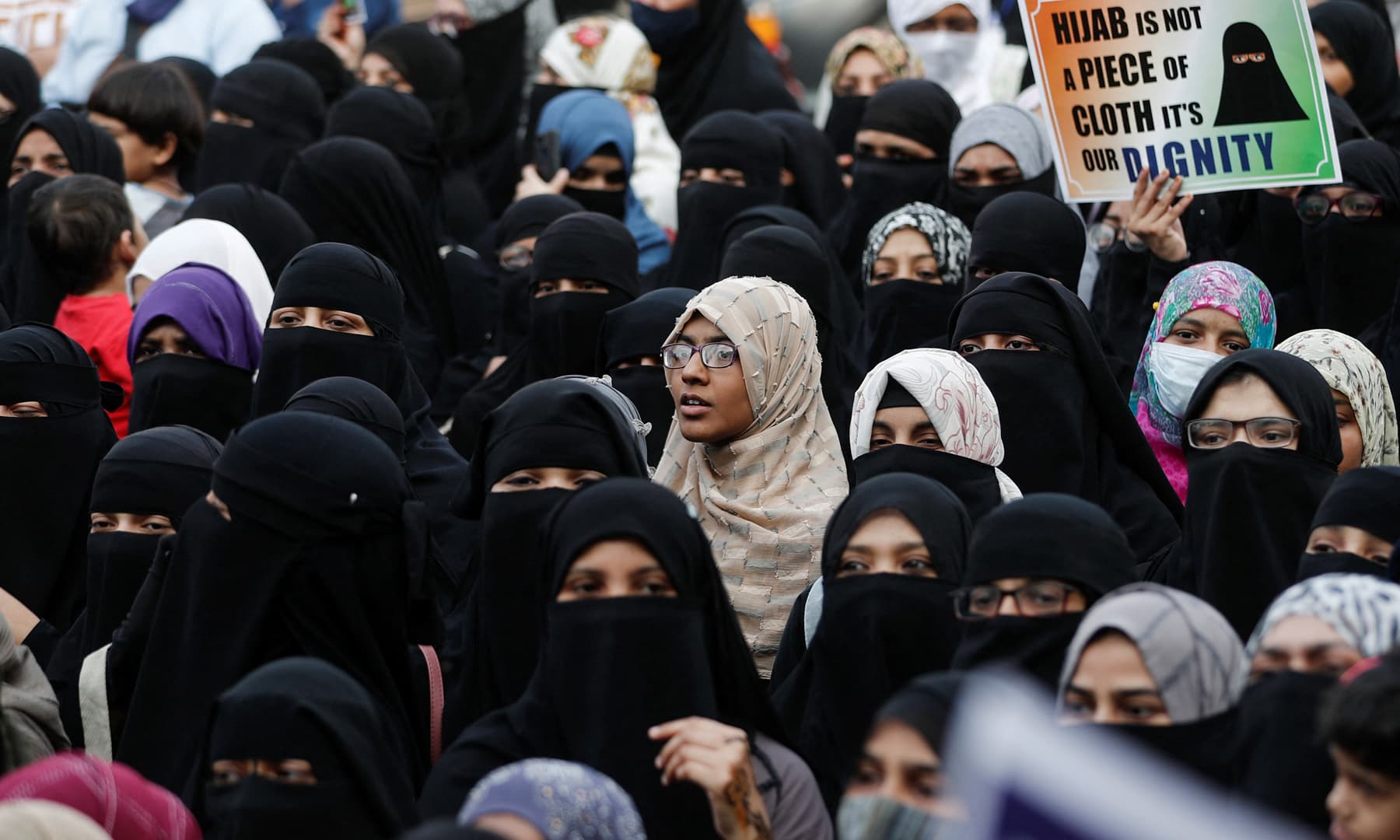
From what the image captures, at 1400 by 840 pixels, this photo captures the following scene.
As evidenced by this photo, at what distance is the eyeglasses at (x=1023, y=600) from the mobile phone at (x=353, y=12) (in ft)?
21.3

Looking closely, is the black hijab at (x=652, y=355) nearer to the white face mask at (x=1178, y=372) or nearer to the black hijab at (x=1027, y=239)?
the black hijab at (x=1027, y=239)

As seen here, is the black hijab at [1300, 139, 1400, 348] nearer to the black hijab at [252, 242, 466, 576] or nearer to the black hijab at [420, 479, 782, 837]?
the black hijab at [252, 242, 466, 576]

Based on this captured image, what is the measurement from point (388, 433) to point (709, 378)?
0.80m

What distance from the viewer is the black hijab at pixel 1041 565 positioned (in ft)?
13.4

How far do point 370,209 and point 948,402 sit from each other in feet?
9.55

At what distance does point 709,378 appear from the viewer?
5266mm

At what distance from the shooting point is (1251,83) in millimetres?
5805

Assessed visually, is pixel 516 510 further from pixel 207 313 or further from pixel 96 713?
pixel 207 313

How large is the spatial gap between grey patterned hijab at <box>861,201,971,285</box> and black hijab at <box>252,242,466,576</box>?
4.77 feet

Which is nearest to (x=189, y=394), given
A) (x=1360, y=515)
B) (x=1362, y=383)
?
(x=1362, y=383)

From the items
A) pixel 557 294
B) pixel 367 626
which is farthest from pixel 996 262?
pixel 367 626

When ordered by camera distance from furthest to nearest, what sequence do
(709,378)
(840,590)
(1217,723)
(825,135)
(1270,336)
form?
(825,135) < (1270,336) < (709,378) < (840,590) < (1217,723)

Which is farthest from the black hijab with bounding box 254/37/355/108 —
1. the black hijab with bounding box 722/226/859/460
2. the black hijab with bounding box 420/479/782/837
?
the black hijab with bounding box 420/479/782/837

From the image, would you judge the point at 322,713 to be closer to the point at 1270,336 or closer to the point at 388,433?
the point at 388,433
